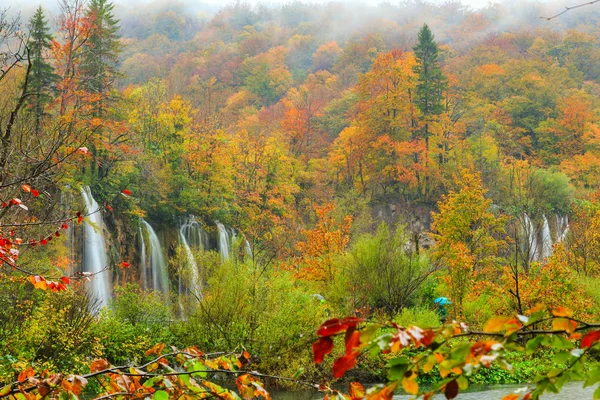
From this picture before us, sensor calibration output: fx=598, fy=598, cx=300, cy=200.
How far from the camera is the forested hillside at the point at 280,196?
46.9 ft

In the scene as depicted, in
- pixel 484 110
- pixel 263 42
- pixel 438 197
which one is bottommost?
pixel 438 197

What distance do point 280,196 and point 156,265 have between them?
11.5 meters

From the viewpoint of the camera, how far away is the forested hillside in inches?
562

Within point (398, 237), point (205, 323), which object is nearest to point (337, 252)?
point (398, 237)

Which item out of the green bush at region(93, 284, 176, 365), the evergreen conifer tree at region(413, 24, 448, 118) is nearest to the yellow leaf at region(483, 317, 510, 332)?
the green bush at region(93, 284, 176, 365)

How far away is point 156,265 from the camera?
101 ft

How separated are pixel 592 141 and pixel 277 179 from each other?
25103 millimetres

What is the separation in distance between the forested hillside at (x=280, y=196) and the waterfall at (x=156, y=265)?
9cm

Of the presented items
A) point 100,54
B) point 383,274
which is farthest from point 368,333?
point 100,54

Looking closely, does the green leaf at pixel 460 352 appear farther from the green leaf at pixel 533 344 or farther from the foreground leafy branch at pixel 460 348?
the green leaf at pixel 533 344

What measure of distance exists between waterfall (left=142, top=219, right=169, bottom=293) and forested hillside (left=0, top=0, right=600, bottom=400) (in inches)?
3.4

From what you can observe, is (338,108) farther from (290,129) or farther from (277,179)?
(277,179)

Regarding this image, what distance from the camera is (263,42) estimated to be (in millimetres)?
92312

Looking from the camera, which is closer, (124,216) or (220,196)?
(124,216)
